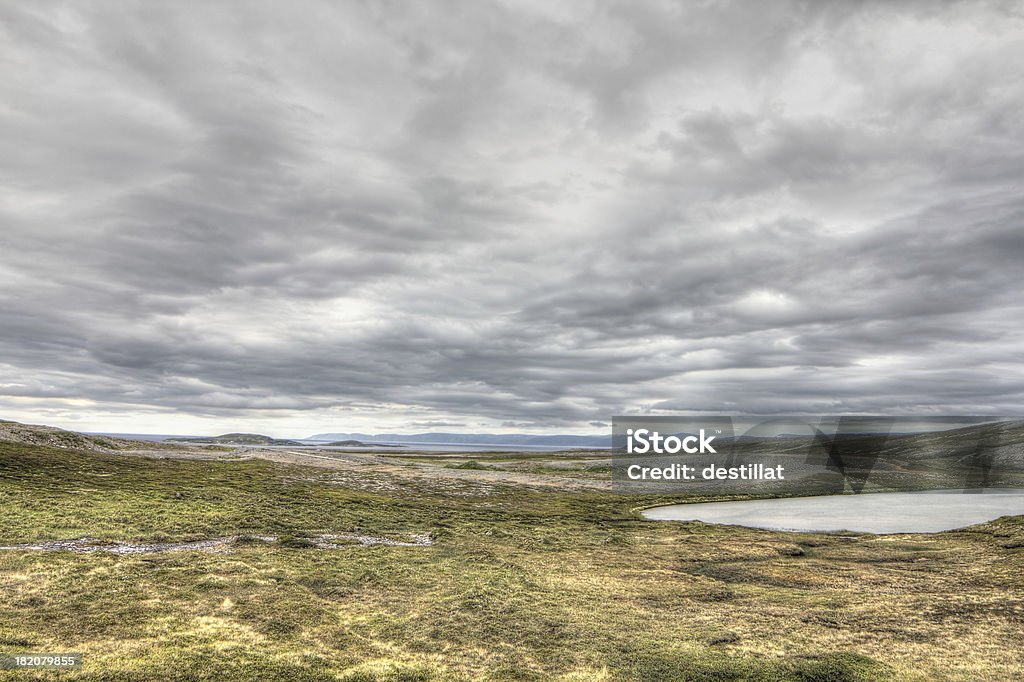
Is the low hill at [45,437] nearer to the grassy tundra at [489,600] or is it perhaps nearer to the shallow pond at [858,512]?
the grassy tundra at [489,600]

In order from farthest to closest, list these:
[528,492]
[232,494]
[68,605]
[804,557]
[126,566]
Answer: [528,492]
[232,494]
[804,557]
[126,566]
[68,605]

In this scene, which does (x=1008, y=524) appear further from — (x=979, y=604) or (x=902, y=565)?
(x=979, y=604)

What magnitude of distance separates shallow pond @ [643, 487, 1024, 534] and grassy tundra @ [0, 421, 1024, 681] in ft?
32.4

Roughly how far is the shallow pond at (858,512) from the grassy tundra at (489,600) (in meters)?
9.89

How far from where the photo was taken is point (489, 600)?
24891 mm

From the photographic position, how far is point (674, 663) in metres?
18.5

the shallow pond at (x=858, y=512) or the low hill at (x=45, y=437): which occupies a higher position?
the low hill at (x=45, y=437)

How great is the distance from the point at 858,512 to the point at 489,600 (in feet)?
202

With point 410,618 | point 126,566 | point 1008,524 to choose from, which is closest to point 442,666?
point 410,618

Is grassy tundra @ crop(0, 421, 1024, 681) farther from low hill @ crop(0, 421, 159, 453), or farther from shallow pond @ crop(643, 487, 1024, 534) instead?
low hill @ crop(0, 421, 159, 453)

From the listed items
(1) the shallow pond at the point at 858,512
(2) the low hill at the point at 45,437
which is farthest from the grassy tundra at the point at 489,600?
(2) the low hill at the point at 45,437

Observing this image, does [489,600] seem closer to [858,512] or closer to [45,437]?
[858,512]

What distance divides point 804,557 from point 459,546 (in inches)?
875

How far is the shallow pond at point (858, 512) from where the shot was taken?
55675 mm
